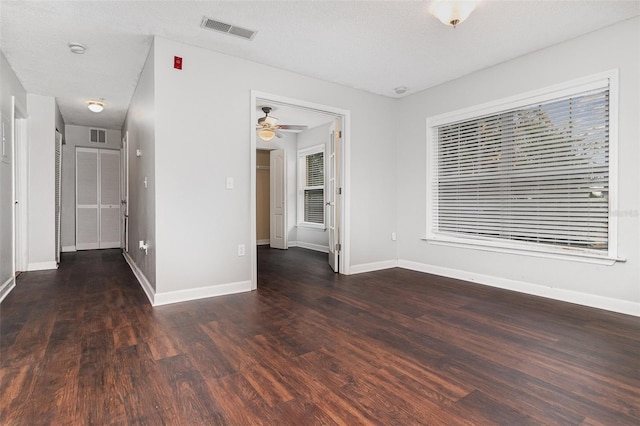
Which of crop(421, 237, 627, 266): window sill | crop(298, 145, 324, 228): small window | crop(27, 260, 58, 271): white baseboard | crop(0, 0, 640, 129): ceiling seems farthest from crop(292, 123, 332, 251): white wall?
crop(27, 260, 58, 271): white baseboard

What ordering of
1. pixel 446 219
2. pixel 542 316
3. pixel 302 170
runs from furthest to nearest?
pixel 302 170 < pixel 446 219 < pixel 542 316

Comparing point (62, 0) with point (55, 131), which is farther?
point (55, 131)

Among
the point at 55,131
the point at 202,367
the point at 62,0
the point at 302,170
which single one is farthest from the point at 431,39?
the point at 55,131

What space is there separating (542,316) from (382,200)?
248 centimetres

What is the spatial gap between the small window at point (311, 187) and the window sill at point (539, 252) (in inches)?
117

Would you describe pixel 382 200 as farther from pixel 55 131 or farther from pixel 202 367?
pixel 55 131

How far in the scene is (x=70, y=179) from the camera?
6762 mm

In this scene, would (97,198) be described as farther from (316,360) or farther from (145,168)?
(316,360)

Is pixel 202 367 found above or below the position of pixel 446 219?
below

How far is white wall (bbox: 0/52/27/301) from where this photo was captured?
3.44 meters

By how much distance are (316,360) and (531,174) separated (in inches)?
119

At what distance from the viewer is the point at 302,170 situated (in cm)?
745

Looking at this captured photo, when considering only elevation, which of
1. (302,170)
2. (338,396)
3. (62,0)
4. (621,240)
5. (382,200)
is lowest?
(338,396)

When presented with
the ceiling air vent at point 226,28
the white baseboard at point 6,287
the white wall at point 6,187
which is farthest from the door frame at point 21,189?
the ceiling air vent at point 226,28
